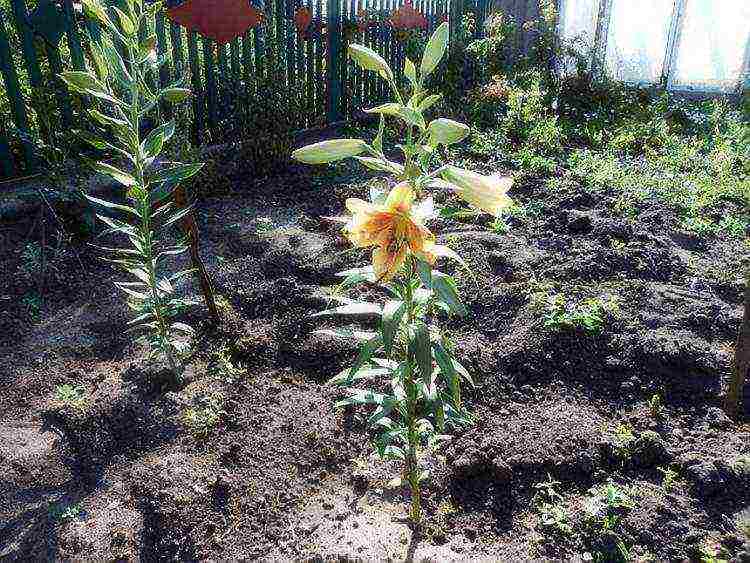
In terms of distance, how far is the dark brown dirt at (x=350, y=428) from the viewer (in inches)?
92.0

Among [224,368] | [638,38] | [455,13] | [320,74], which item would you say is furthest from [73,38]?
[638,38]

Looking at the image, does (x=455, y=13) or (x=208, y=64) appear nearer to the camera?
(x=208, y=64)

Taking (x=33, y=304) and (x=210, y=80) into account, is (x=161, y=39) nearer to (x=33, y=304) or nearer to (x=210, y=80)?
(x=210, y=80)

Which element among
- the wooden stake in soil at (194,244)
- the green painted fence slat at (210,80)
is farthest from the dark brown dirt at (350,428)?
the green painted fence slat at (210,80)

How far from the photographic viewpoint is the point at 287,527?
7.89 feet

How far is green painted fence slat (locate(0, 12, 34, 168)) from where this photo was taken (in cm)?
450

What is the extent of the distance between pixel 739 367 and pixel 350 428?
1.71 m

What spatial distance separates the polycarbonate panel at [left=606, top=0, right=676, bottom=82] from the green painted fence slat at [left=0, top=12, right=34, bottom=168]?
9.96 meters

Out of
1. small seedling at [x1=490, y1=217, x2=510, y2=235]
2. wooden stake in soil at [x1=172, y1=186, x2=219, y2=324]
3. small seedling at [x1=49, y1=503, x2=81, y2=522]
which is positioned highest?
wooden stake in soil at [x1=172, y1=186, x2=219, y2=324]

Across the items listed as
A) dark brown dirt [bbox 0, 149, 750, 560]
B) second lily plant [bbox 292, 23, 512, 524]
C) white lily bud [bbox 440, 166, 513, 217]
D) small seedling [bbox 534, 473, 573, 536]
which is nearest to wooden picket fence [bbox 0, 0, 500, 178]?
dark brown dirt [bbox 0, 149, 750, 560]

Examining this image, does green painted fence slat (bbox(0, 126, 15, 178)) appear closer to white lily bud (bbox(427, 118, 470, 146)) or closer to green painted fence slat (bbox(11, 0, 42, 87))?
green painted fence slat (bbox(11, 0, 42, 87))

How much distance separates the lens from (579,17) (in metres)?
11.7

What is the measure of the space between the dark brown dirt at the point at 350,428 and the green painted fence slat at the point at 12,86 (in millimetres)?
1219

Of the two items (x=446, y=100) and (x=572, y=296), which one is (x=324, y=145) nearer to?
(x=572, y=296)
